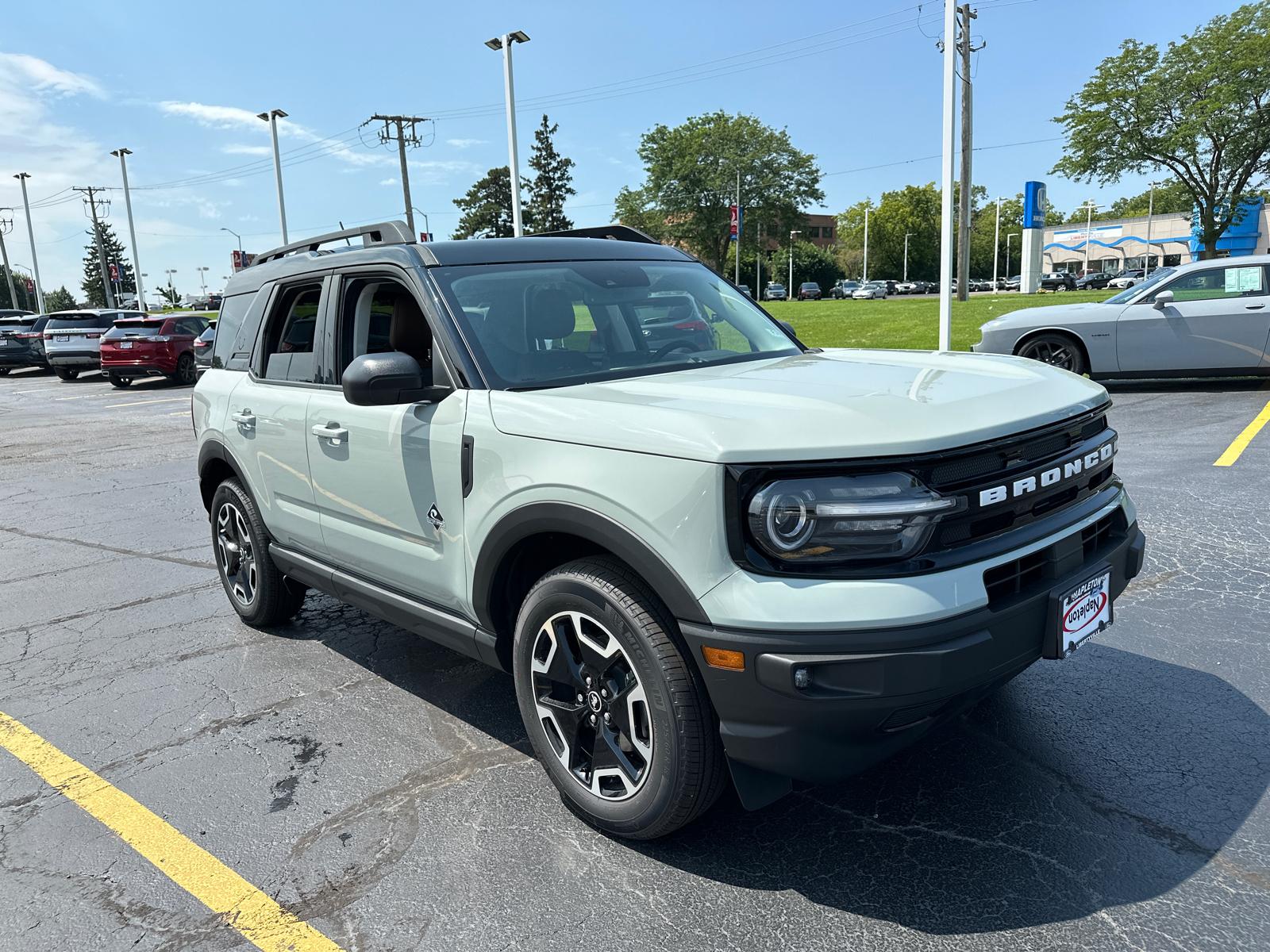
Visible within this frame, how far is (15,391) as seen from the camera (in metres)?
24.0

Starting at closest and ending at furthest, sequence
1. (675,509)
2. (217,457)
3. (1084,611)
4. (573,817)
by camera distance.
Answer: (675,509) → (1084,611) → (573,817) → (217,457)

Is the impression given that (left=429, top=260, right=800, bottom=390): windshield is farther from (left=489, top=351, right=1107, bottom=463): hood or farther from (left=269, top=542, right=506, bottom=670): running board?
(left=269, top=542, right=506, bottom=670): running board

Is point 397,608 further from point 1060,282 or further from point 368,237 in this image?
point 1060,282

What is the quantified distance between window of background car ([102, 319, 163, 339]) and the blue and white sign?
32806mm

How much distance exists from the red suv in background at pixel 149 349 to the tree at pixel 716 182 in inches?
2063

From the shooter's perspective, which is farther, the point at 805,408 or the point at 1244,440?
the point at 1244,440

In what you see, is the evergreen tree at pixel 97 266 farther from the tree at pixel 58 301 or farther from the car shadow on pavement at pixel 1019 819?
the car shadow on pavement at pixel 1019 819

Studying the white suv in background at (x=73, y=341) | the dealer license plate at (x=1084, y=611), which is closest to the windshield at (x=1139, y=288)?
the dealer license plate at (x=1084, y=611)

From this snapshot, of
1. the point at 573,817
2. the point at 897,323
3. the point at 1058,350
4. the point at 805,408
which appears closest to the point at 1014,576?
the point at 805,408

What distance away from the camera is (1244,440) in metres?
8.34

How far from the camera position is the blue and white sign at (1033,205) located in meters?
38.1

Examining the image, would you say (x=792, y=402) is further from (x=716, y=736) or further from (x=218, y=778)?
(x=218, y=778)

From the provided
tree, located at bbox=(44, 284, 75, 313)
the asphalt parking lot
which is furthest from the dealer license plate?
tree, located at bbox=(44, 284, 75, 313)

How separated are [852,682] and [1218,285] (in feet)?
37.7
